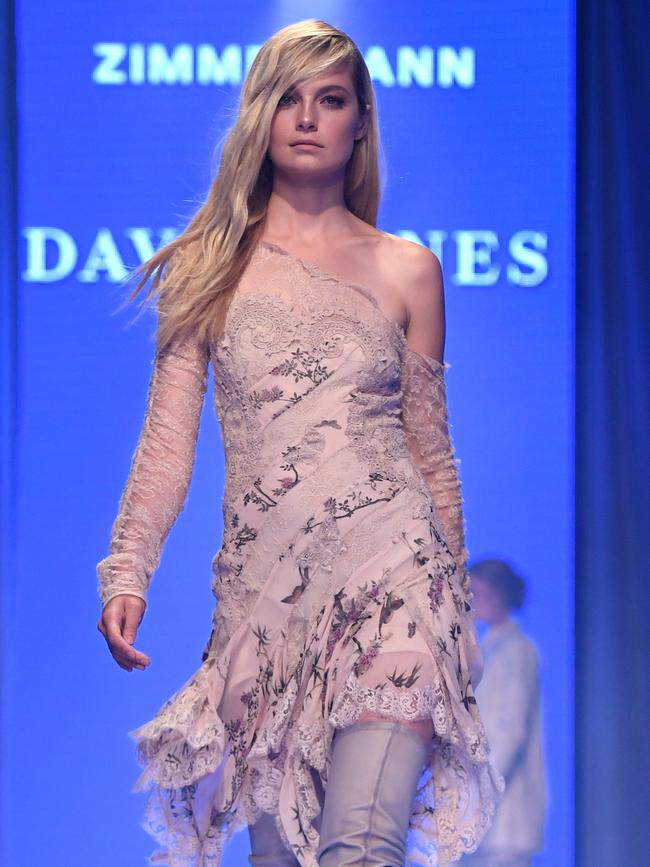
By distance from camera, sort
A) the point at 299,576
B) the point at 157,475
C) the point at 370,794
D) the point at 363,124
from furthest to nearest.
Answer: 1. the point at 363,124
2. the point at 157,475
3. the point at 299,576
4. the point at 370,794

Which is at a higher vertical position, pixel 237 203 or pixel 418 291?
pixel 237 203

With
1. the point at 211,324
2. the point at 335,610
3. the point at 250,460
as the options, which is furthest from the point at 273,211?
the point at 335,610

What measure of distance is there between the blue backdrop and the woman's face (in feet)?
7.27

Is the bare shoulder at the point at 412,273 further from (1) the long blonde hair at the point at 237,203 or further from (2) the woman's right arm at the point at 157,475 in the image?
(2) the woman's right arm at the point at 157,475

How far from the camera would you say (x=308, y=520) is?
7.92 feet

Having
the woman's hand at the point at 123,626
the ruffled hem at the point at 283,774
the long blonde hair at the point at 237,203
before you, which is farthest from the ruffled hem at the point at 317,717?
the long blonde hair at the point at 237,203

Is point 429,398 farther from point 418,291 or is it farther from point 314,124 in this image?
point 314,124

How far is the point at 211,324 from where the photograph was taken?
2.56 m

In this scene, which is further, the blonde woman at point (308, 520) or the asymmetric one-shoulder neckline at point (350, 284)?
the asymmetric one-shoulder neckline at point (350, 284)

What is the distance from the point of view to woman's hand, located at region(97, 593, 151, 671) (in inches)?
89.2

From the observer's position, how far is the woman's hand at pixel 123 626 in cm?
227

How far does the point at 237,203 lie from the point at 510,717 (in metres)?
2.67

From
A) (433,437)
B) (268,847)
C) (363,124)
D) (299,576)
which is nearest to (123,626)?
(299,576)

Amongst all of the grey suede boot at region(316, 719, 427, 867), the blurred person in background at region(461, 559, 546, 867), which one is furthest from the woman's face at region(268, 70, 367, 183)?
the blurred person in background at region(461, 559, 546, 867)
